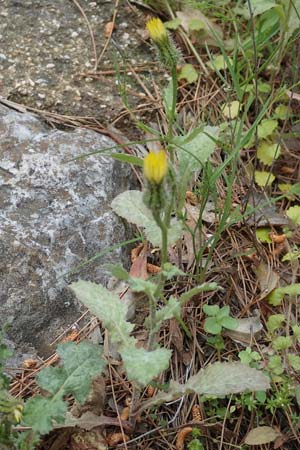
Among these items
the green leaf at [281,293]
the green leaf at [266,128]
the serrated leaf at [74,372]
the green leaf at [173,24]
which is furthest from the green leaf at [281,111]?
the serrated leaf at [74,372]

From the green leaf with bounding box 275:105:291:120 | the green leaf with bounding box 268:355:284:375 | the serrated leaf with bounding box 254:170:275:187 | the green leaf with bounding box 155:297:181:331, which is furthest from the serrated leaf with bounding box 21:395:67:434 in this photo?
the green leaf with bounding box 275:105:291:120

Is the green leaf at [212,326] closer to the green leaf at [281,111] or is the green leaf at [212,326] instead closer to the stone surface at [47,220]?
the stone surface at [47,220]

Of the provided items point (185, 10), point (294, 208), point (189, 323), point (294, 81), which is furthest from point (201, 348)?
point (185, 10)

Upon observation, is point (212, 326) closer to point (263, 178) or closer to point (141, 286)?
point (141, 286)

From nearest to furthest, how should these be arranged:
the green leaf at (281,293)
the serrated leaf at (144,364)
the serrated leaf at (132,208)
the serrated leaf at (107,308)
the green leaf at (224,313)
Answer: the serrated leaf at (144,364) → the serrated leaf at (107,308) → the serrated leaf at (132,208) → the green leaf at (224,313) → the green leaf at (281,293)

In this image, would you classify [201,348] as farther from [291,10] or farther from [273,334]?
[291,10]

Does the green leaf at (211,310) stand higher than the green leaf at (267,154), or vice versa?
the green leaf at (267,154)
